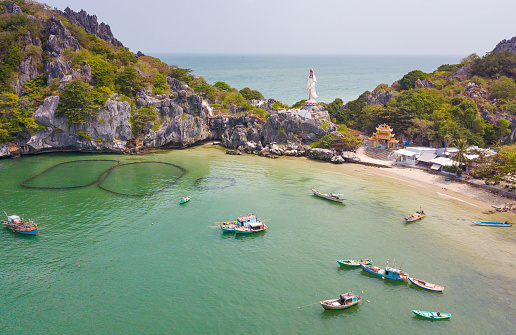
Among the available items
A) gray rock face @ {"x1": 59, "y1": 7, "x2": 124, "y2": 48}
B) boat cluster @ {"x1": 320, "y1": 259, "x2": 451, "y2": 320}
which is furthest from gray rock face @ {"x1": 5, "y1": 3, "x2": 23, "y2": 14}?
Answer: boat cluster @ {"x1": 320, "y1": 259, "x2": 451, "y2": 320}

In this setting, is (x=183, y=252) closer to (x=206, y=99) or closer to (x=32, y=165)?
(x=32, y=165)

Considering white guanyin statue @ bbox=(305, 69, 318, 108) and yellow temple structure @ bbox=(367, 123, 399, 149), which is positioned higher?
white guanyin statue @ bbox=(305, 69, 318, 108)

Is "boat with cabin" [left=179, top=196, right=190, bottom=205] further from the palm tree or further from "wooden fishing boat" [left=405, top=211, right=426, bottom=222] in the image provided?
the palm tree

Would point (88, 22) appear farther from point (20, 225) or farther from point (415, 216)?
point (415, 216)

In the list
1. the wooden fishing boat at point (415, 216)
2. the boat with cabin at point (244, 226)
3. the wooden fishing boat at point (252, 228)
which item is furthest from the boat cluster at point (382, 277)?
the wooden fishing boat at point (415, 216)

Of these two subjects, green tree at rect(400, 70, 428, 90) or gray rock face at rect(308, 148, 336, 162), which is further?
green tree at rect(400, 70, 428, 90)

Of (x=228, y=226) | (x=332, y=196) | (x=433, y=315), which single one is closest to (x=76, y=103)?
(x=228, y=226)

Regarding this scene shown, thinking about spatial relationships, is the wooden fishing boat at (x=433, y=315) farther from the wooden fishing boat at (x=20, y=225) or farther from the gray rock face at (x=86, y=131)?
the gray rock face at (x=86, y=131)
